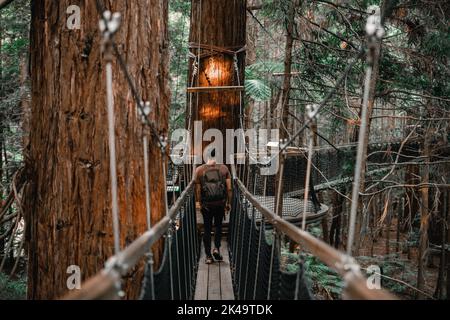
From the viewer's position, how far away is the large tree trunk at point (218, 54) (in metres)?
5.40

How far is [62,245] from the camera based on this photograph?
62.8 inches

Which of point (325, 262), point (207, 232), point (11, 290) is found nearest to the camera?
point (325, 262)

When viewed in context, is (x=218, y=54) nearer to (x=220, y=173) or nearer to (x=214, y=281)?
(x=220, y=173)

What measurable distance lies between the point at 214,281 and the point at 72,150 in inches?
82.4

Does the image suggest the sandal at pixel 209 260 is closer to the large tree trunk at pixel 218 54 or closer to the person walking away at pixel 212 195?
the person walking away at pixel 212 195

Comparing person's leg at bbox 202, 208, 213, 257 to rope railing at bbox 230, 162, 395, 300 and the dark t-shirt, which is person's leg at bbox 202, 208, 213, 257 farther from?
rope railing at bbox 230, 162, 395, 300

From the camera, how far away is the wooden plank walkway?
3.02 m

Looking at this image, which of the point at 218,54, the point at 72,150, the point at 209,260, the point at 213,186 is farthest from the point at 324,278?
the point at 72,150

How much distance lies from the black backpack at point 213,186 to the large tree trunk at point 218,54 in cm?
157

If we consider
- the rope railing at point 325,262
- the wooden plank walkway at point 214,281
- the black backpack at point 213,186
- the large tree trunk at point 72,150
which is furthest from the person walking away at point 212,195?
the large tree trunk at point 72,150

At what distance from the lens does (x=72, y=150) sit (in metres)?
1.59

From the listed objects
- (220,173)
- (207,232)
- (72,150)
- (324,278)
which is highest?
(72,150)
